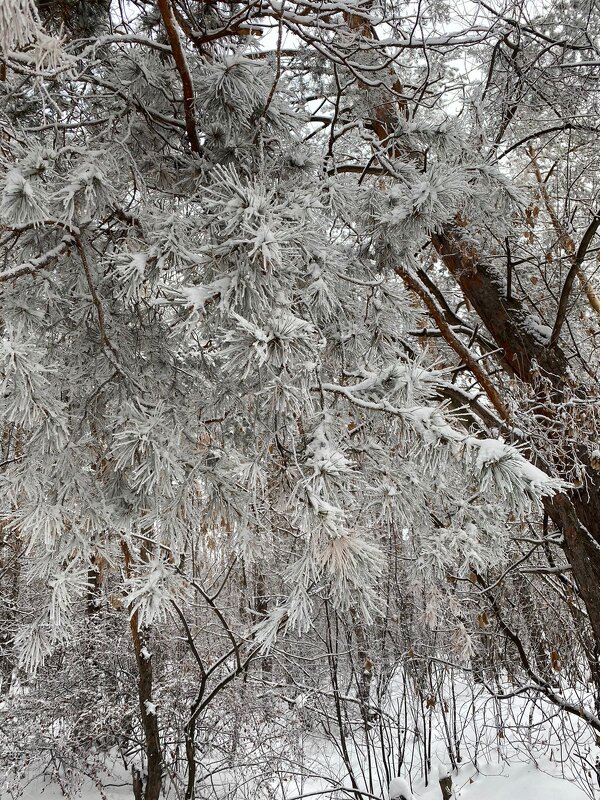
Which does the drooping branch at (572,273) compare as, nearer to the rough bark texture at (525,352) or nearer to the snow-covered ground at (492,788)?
the rough bark texture at (525,352)

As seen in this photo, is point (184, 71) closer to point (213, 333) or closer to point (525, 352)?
point (213, 333)

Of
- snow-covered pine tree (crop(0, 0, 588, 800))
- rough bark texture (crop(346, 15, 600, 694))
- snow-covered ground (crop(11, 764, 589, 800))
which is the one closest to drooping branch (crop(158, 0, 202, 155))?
snow-covered pine tree (crop(0, 0, 588, 800))

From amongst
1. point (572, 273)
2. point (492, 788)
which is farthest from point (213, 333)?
point (492, 788)

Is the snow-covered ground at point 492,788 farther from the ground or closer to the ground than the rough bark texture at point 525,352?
closer to the ground

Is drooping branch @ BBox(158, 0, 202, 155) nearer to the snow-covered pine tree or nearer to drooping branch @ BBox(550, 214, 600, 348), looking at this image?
the snow-covered pine tree

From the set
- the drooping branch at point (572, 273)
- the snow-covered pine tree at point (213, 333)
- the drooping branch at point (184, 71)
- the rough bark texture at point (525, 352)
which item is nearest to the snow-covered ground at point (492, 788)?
the rough bark texture at point (525, 352)

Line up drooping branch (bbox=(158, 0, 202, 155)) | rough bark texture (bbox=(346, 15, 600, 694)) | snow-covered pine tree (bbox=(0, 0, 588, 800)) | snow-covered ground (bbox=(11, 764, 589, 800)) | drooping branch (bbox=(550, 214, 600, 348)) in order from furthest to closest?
snow-covered ground (bbox=(11, 764, 589, 800)), rough bark texture (bbox=(346, 15, 600, 694)), drooping branch (bbox=(550, 214, 600, 348)), drooping branch (bbox=(158, 0, 202, 155)), snow-covered pine tree (bbox=(0, 0, 588, 800))

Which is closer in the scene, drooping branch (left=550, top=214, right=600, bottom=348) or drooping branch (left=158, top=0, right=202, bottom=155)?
drooping branch (left=158, top=0, right=202, bottom=155)

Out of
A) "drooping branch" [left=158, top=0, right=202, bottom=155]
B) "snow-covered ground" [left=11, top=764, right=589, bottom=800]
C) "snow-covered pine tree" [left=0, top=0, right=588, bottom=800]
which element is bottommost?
"snow-covered ground" [left=11, top=764, right=589, bottom=800]

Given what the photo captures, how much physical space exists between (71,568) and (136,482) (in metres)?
0.34

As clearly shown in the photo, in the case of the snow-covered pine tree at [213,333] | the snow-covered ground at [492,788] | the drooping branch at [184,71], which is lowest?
the snow-covered ground at [492,788]

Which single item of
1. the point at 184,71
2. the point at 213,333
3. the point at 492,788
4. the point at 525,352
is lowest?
the point at 492,788

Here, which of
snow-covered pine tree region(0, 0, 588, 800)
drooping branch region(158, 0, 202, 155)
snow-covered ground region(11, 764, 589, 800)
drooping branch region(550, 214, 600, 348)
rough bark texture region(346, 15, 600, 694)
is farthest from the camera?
snow-covered ground region(11, 764, 589, 800)

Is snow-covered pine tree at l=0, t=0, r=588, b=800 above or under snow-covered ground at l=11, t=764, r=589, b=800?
above
